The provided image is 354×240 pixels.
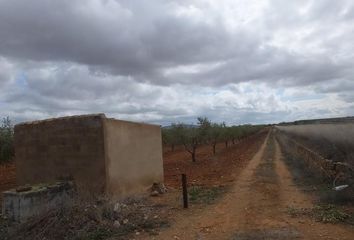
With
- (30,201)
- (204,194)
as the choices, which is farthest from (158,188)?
(30,201)

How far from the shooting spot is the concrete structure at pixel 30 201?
1088 centimetres

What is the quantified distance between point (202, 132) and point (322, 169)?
1938 cm

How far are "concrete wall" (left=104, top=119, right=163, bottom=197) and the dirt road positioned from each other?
263 centimetres

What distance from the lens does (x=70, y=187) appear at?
41.3 ft

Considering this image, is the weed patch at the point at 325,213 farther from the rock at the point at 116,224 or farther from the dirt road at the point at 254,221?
the rock at the point at 116,224

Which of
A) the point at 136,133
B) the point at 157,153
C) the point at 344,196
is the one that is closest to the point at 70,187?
the point at 136,133

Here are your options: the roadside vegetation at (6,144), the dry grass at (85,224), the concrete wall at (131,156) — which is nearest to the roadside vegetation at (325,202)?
the dry grass at (85,224)

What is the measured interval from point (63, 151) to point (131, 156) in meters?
2.29

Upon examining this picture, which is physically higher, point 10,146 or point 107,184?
point 10,146

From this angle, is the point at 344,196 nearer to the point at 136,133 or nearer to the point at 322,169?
the point at 322,169

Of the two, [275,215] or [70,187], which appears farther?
[70,187]

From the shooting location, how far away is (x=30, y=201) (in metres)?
11.0

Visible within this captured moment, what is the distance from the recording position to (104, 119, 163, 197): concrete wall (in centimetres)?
1318

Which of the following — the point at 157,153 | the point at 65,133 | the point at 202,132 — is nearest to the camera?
the point at 65,133
